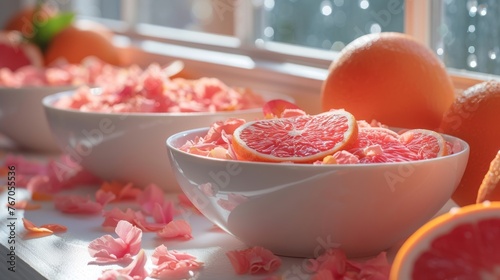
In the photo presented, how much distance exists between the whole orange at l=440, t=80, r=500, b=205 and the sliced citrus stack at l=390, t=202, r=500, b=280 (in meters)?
0.25

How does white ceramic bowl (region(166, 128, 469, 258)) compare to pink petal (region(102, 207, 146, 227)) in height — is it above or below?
above

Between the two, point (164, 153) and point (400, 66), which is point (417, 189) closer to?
point (400, 66)

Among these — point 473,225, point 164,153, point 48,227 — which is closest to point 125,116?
point 164,153

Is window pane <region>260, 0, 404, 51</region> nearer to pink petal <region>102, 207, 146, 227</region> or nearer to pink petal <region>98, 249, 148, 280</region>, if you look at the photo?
pink petal <region>102, 207, 146, 227</region>

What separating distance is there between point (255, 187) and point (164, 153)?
0.37 m

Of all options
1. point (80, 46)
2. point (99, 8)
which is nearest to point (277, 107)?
point (80, 46)

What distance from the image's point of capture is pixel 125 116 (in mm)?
1131

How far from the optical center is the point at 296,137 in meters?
0.84

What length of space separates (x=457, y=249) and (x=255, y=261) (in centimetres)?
23

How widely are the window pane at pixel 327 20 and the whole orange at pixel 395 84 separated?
24 cm

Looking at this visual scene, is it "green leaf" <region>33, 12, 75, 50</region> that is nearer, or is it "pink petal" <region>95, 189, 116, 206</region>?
"pink petal" <region>95, 189, 116, 206</region>

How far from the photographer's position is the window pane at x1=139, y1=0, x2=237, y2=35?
1680 mm

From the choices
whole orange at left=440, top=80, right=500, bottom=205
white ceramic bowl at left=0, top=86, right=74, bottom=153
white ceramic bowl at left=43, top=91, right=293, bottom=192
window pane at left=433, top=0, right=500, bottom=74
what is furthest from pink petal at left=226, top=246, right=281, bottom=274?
white ceramic bowl at left=0, top=86, right=74, bottom=153

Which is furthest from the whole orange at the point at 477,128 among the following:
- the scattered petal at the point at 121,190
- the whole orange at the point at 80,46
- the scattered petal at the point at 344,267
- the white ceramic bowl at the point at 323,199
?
the whole orange at the point at 80,46
